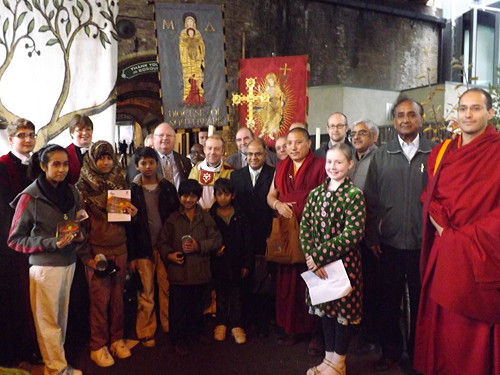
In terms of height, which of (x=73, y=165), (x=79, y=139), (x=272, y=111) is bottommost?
(x=73, y=165)

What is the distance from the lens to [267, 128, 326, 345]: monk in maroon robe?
300cm

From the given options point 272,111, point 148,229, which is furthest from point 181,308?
point 272,111

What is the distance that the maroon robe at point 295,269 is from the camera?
119 inches

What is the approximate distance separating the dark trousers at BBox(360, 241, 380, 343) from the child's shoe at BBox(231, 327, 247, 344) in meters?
0.93

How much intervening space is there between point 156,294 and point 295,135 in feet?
5.77

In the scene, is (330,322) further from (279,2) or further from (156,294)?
(279,2)

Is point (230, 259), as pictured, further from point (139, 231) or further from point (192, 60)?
point (192, 60)

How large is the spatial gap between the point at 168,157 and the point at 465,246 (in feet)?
8.68

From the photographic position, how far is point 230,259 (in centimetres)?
331

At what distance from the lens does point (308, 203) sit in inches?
108

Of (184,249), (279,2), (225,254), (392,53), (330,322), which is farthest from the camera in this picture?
(392,53)

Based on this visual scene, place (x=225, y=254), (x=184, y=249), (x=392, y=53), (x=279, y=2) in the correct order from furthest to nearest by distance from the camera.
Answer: (x=392, y=53), (x=279, y=2), (x=225, y=254), (x=184, y=249)

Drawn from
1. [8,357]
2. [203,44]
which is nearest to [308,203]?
[8,357]

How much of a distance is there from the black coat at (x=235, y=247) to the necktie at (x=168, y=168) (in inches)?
30.9
